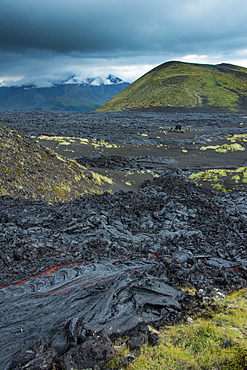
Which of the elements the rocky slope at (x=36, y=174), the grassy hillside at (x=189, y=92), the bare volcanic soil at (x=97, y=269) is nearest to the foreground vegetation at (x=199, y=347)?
the bare volcanic soil at (x=97, y=269)

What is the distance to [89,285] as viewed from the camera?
32.7 feet

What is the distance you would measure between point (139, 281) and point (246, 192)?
20.8m

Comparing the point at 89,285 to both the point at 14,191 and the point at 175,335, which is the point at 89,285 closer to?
the point at 175,335

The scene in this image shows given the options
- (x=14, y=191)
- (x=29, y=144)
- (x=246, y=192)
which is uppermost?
(x=29, y=144)

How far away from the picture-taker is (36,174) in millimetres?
21391

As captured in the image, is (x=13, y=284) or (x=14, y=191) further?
(x=14, y=191)

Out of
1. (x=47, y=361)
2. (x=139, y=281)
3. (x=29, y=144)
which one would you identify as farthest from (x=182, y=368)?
(x=29, y=144)

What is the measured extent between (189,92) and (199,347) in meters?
163

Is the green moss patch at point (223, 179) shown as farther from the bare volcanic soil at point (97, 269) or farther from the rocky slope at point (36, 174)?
the rocky slope at point (36, 174)

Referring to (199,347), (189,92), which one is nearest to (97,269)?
(199,347)

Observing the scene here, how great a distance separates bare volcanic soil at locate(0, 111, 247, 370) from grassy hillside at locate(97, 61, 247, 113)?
121 meters

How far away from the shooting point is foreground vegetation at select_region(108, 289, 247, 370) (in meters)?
6.12

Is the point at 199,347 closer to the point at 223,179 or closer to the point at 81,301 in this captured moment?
the point at 81,301

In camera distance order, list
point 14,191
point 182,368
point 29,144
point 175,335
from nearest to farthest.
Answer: point 182,368 → point 175,335 → point 14,191 → point 29,144
